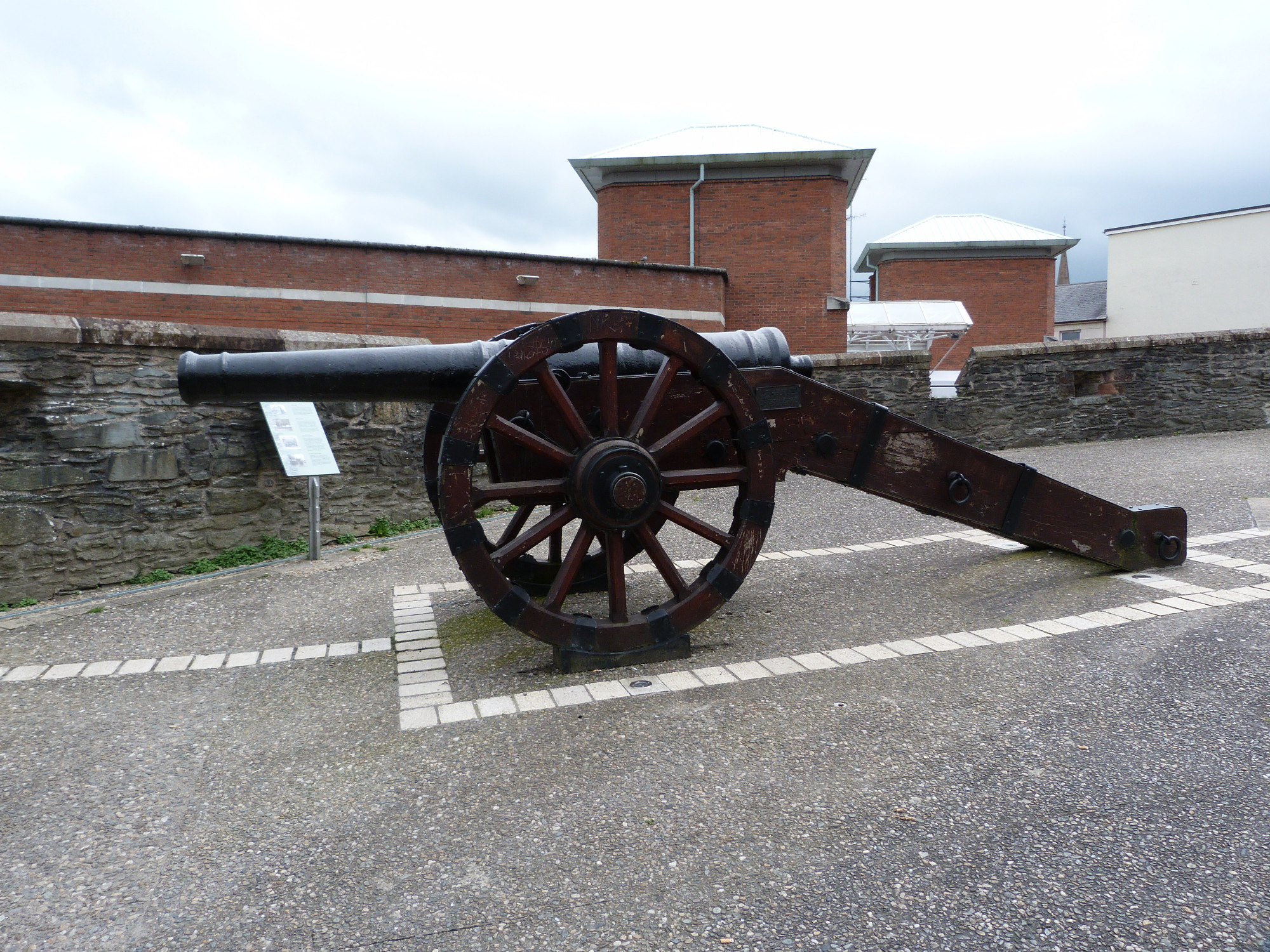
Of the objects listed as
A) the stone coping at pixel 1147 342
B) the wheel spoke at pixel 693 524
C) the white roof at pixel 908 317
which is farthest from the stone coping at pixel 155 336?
the white roof at pixel 908 317

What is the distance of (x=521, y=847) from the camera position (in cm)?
236

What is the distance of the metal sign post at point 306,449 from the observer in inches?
240

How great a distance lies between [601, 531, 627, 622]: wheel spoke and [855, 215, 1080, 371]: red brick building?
2781cm

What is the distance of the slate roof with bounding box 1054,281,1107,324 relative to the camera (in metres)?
44.7

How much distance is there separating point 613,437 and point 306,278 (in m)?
12.9

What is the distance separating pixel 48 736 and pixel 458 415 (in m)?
1.90

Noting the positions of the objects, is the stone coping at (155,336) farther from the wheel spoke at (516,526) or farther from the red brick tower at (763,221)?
the red brick tower at (763,221)

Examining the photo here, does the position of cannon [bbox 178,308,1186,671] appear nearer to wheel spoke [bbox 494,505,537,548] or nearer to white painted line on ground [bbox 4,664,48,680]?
wheel spoke [bbox 494,505,537,548]

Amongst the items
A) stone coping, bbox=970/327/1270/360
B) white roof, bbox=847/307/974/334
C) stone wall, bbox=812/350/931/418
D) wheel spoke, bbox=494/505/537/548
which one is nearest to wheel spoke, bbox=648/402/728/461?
wheel spoke, bbox=494/505/537/548

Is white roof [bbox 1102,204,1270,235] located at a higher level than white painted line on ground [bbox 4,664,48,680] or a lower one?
higher

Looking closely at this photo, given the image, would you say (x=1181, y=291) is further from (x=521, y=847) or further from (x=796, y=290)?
(x=521, y=847)

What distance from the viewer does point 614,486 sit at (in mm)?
3525

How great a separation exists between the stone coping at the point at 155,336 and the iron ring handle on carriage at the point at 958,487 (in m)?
3.38

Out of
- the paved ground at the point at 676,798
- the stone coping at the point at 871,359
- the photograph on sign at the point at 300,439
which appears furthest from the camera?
the stone coping at the point at 871,359
